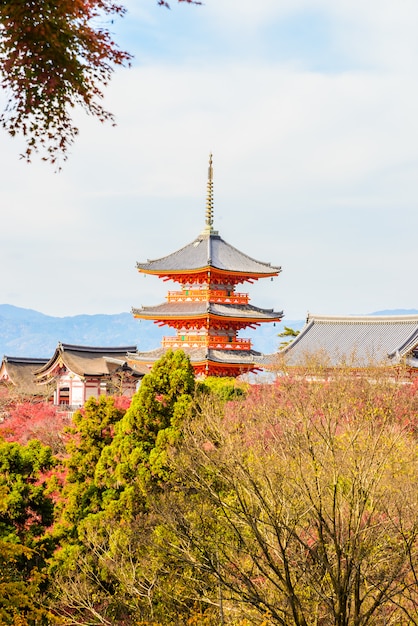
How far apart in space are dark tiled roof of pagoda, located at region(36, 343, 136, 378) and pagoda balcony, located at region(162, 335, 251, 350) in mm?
6311

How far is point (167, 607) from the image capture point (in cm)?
1369

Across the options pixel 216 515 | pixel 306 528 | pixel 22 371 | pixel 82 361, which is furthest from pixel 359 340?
pixel 22 371

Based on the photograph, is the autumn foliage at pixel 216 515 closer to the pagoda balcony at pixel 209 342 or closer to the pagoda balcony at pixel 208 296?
the pagoda balcony at pixel 209 342

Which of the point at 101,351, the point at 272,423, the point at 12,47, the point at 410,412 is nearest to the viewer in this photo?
the point at 12,47

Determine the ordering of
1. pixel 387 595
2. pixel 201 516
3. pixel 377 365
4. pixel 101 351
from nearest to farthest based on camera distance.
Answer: pixel 387 595
pixel 201 516
pixel 377 365
pixel 101 351

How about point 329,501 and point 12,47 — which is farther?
point 329,501

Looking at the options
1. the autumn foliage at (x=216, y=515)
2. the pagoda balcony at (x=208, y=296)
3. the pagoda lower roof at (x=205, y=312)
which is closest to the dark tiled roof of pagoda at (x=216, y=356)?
the pagoda lower roof at (x=205, y=312)

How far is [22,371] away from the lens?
169 feet

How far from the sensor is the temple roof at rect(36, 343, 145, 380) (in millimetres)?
44125

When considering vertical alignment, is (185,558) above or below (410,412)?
below

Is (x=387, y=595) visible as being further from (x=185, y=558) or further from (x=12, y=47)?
(x=12, y=47)

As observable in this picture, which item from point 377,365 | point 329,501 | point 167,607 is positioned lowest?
point 167,607

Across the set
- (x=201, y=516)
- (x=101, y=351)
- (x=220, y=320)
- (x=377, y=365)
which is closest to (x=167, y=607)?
(x=201, y=516)

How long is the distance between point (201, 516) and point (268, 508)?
2.99 m
